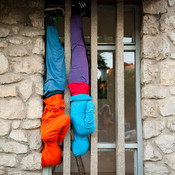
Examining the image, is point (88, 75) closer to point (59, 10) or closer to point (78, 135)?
point (78, 135)

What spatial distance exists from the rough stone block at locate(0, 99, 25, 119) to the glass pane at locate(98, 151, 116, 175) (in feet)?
5.62

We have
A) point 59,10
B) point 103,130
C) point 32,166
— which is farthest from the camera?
point 103,130

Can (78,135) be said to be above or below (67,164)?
above

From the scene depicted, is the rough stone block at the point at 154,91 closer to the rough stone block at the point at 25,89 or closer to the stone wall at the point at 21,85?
the stone wall at the point at 21,85

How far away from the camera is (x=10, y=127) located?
2.28 metres

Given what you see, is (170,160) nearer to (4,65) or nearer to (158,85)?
(158,85)

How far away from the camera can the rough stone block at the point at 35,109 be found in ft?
7.54

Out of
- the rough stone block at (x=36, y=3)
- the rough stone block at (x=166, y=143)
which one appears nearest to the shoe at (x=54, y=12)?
the rough stone block at (x=36, y=3)

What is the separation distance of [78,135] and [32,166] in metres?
0.64

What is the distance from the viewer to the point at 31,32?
7.86 ft

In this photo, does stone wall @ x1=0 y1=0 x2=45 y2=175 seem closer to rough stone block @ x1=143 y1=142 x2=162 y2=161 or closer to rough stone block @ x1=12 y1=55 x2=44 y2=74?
rough stone block @ x1=12 y1=55 x2=44 y2=74

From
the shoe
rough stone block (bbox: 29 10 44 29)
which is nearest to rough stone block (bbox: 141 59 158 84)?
the shoe

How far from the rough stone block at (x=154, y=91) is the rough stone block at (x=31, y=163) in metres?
1.49

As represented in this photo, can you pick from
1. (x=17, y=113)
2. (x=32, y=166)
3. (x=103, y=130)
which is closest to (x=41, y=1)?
(x=17, y=113)
